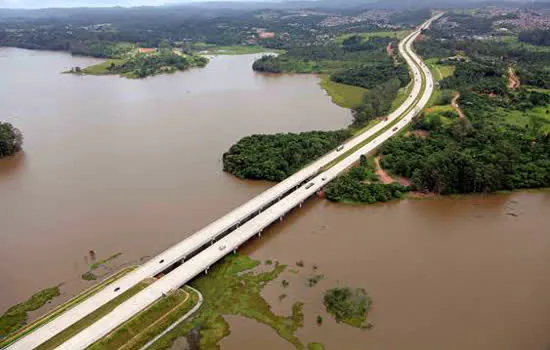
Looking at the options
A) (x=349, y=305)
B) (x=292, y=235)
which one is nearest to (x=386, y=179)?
(x=292, y=235)

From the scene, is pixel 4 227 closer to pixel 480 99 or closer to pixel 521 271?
pixel 521 271

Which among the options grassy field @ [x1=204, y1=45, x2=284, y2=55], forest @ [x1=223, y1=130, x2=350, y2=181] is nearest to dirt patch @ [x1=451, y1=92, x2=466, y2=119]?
forest @ [x1=223, y1=130, x2=350, y2=181]

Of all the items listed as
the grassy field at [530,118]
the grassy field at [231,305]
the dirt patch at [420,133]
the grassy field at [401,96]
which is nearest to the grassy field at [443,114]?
the dirt patch at [420,133]

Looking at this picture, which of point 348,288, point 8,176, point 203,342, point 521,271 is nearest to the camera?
point 203,342

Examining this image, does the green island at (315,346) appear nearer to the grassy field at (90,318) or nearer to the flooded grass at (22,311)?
the grassy field at (90,318)

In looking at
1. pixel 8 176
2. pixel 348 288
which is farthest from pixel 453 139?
pixel 8 176

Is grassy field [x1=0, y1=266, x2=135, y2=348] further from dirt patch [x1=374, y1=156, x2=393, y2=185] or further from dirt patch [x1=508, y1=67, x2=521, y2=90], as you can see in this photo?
dirt patch [x1=508, y1=67, x2=521, y2=90]
